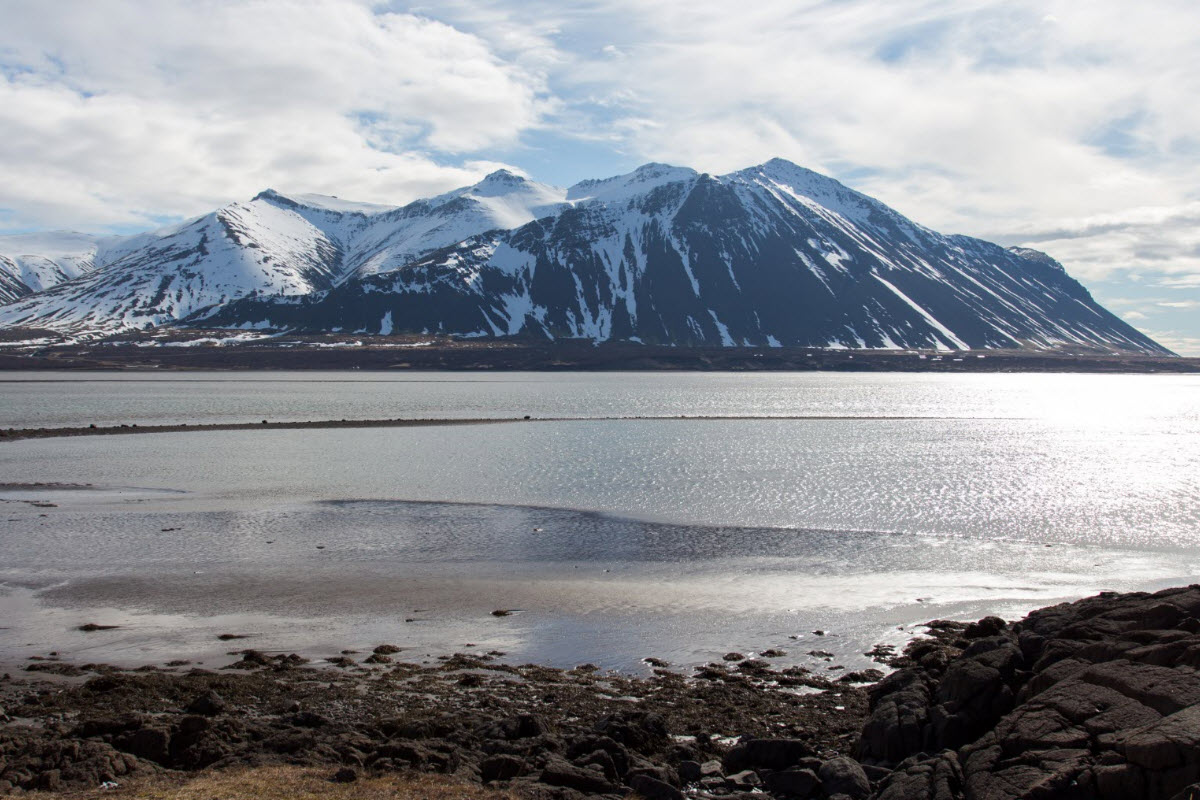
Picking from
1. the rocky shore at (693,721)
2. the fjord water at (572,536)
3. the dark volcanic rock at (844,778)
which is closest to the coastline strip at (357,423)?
the fjord water at (572,536)

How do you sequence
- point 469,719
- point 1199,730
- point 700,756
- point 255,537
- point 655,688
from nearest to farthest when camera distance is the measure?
point 1199,730 → point 700,756 → point 469,719 → point 655,688 → point 255,537

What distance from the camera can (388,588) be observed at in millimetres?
31562

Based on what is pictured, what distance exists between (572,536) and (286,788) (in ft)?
85.0

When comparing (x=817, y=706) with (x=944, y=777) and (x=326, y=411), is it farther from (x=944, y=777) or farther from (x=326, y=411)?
(x=326, y=411)

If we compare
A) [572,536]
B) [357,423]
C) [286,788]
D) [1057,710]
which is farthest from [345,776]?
[357,423]

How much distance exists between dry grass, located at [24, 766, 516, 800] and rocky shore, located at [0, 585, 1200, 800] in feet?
1.34

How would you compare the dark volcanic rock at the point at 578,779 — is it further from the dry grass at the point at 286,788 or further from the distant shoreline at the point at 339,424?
the distant shoreline at the point at 339,424

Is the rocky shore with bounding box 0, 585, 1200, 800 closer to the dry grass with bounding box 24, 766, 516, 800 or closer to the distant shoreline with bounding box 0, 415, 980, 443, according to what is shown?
the dry grass with bounding box 24, 766, 516, 800

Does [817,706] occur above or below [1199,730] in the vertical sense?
below

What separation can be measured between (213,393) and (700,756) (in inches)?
6033

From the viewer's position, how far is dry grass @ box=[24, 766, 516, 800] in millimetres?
14953

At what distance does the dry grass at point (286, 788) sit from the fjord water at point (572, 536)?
858 centimetres

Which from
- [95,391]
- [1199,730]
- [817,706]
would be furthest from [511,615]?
[95,391]

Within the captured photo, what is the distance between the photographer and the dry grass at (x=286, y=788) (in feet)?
49.1
